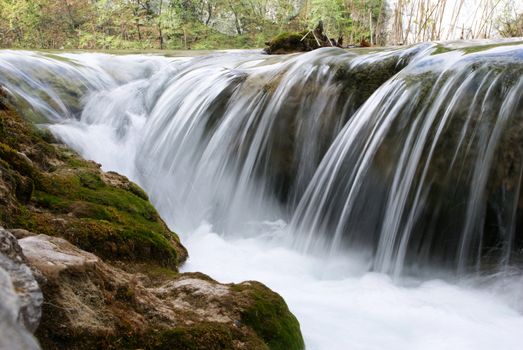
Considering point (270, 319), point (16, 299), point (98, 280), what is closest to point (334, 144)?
point (270, 319)

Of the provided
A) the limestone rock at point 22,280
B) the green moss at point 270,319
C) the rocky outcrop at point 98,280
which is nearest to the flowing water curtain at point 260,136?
the rocky outcrop at point 98,280

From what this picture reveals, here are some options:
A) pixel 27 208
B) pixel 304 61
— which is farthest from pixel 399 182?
pixel 27 208

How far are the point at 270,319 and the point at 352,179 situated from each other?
2793mm

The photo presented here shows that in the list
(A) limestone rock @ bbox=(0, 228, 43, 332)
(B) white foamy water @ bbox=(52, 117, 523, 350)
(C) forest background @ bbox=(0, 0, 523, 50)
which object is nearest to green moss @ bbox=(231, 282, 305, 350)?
(B) white foamy water @ bbox=(52, 117, 523, 350)

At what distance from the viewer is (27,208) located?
2.62m

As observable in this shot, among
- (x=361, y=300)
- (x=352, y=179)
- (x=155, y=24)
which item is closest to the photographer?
(x=361, y=300)

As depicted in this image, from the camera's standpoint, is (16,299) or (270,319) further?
(270,319)

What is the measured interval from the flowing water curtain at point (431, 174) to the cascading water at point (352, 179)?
0.04 ft

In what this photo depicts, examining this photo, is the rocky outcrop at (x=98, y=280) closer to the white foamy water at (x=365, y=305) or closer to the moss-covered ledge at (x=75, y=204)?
the moss-covered ledge at (x=75, y=204)

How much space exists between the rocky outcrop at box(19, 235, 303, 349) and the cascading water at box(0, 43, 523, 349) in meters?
0.62

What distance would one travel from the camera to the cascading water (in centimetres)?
352

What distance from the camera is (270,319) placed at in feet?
7.41

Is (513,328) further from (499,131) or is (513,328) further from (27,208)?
(27,208)

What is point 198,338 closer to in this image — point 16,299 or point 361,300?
point 16,299
